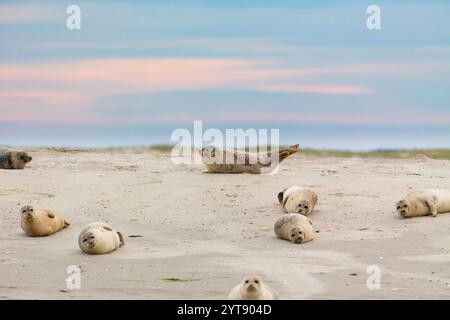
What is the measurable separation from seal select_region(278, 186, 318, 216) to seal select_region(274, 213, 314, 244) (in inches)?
38.6

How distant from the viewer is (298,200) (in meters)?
14.0

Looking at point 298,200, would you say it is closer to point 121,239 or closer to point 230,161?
point 121,239

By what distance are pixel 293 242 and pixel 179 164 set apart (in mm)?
7510

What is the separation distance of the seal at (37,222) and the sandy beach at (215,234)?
6.0 inches

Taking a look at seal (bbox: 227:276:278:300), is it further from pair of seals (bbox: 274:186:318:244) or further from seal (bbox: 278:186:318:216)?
seal (bbox: 278:186:318:216)

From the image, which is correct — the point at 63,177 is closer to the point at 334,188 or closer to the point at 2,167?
the point at 2,167

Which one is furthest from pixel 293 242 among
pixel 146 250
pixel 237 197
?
pixel 237 197

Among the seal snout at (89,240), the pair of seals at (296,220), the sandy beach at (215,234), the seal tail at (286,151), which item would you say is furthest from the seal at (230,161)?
the seal snout at (89,240)

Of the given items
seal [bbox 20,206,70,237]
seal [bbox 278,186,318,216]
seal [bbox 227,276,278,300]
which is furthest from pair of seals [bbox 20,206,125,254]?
seal [bbox 227,276,278,300]

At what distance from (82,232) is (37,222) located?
135 cm

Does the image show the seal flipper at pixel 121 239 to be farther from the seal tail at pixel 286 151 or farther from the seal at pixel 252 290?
the seal tail at pixel 286 151

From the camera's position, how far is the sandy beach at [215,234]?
9.87 m
